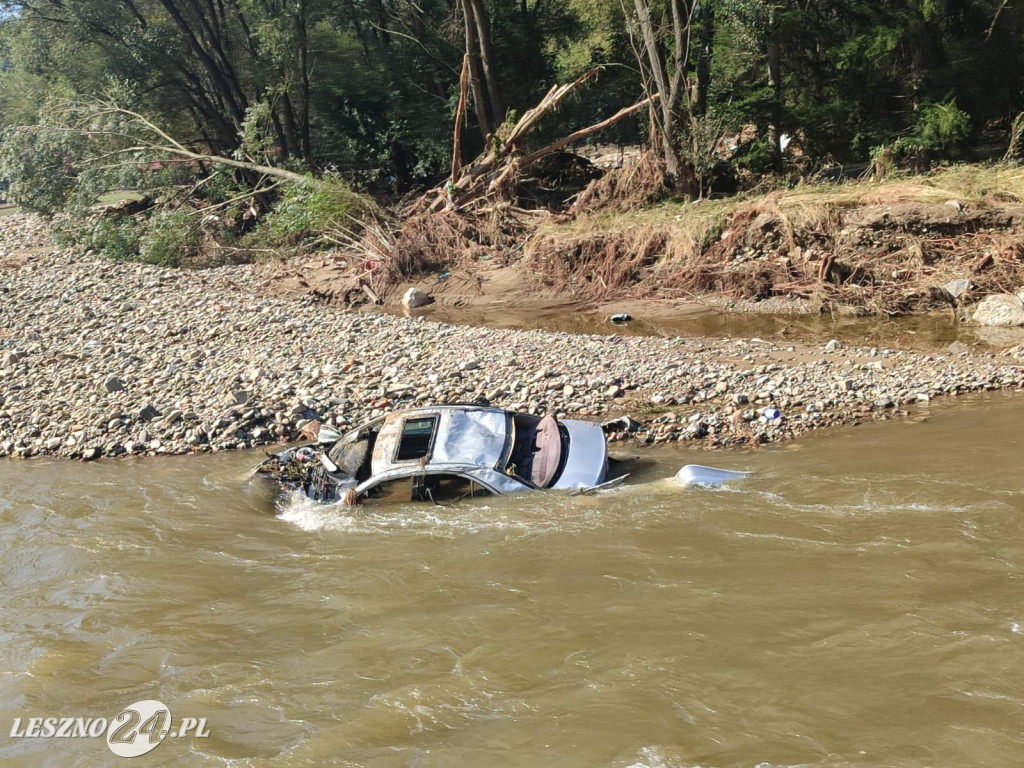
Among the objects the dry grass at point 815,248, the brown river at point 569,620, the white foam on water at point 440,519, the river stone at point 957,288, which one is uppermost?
the dry grass at point 815,248

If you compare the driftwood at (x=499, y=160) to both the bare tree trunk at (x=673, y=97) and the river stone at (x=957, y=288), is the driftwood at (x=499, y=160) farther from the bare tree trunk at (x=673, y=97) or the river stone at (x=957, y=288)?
the river stone at (x=957, y=288)

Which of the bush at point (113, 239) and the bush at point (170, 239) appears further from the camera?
the bush at point (113, 239)

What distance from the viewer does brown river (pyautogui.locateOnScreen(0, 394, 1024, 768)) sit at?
16.1 feet

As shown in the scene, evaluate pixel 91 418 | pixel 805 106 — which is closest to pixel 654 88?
pixel 805 106

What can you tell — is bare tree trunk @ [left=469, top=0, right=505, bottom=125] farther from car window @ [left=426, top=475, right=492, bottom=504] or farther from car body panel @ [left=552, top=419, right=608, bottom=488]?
car window @ [left=426, top=475, right=492, bottom=504]

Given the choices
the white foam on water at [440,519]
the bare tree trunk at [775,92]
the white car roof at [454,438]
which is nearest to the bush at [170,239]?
the bare tree trunk at [775,92]

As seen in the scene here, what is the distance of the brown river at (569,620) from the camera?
4.92 meters

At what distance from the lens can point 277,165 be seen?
25.2 metres

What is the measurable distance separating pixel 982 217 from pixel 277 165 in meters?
19.5

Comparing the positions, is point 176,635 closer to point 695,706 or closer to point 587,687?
point 587,687

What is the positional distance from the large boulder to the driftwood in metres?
10.5

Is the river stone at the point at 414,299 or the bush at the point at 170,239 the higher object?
the bush at the point at 170,239

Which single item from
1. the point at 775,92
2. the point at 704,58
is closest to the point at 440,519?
the point at 775,92

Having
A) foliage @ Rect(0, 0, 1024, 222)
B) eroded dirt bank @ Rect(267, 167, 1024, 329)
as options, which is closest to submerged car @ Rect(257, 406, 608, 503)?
eroded dirt bank @ Rect(267, 167, 1024, 329)
